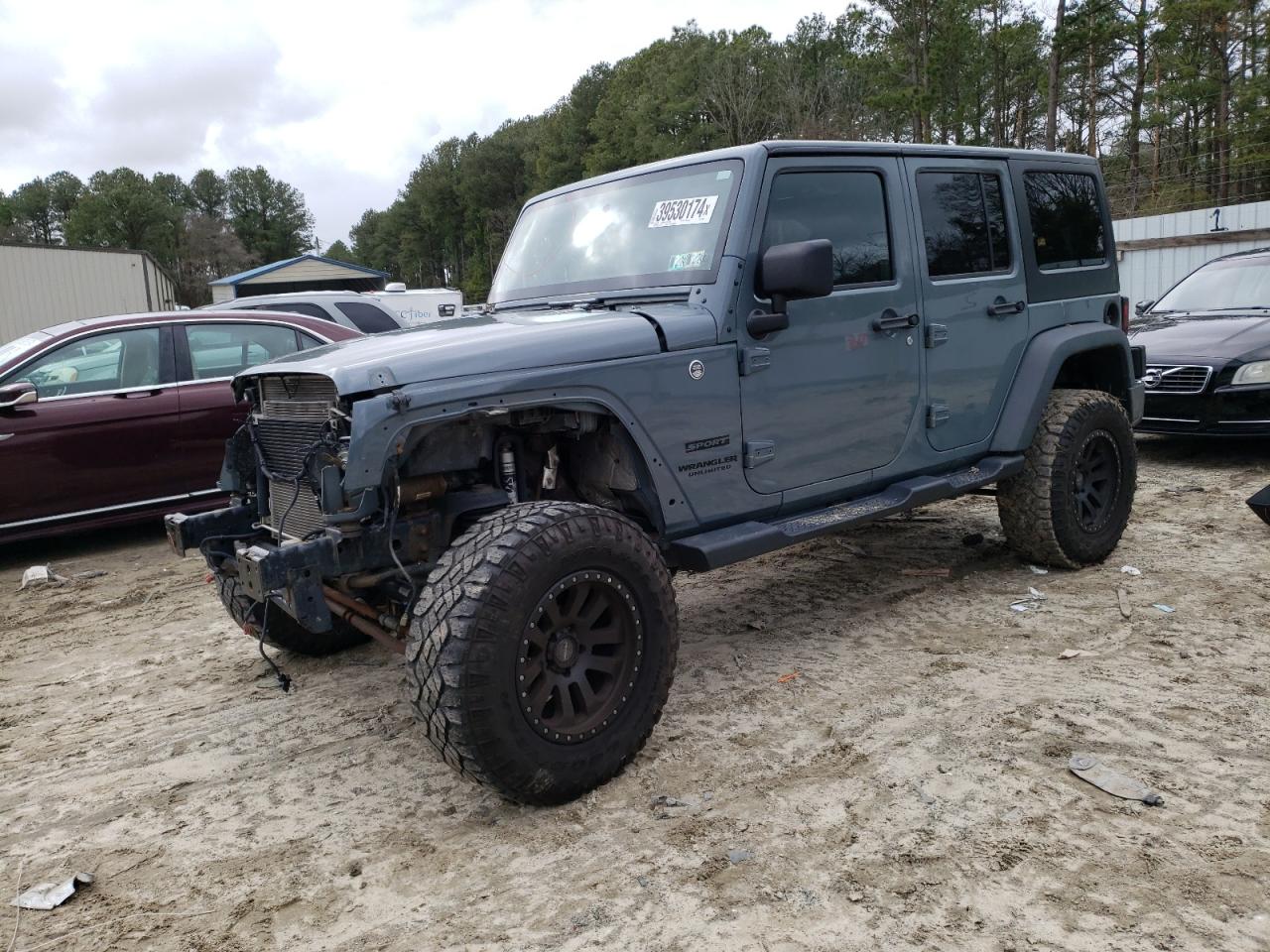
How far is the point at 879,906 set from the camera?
2510mm

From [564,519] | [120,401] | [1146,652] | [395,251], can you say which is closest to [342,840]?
[564,519]

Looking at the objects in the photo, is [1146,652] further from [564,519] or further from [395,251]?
[395,251]

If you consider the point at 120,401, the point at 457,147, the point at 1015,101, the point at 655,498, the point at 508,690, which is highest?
the point at 457,147

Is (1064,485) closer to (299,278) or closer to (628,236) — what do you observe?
(628,236)

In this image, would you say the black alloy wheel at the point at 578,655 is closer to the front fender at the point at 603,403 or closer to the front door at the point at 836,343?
the front fender at the point at 603,403

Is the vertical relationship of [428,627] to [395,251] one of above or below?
below

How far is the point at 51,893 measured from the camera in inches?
108

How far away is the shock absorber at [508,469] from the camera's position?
136 inches

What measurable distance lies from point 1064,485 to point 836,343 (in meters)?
1.80

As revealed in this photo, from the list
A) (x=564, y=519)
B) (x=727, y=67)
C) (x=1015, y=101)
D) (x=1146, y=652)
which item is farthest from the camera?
(x=727, y=67)

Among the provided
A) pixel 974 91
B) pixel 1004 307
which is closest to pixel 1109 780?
pixel 1004 307

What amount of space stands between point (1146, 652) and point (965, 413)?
1359mm

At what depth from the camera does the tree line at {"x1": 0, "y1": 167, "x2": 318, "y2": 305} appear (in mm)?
85688

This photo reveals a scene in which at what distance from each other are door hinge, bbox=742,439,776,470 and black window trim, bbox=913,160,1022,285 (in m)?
1.32
